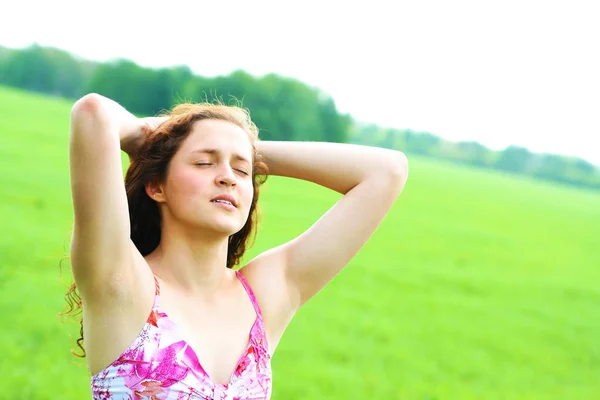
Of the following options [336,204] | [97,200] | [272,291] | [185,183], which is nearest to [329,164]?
[336,204]

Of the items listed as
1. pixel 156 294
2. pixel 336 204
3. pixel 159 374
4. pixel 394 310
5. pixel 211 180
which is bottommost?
pixel 394 310

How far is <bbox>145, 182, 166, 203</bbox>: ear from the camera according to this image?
6.63 feet

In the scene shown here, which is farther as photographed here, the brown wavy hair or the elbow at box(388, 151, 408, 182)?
the elbow at box(388, 151, 408, 182)

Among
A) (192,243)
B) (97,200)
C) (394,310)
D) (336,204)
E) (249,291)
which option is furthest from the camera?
(394,310)

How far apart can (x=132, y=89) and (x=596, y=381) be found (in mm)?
43533

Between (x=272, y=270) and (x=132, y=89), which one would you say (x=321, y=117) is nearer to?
(x=132, y=89)

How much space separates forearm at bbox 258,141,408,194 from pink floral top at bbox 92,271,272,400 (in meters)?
0.61

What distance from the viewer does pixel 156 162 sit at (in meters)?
2.01

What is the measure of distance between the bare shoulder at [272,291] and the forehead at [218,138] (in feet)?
1.04

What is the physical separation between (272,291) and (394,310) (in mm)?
10342

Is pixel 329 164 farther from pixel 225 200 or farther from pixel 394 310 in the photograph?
pixel 394 310

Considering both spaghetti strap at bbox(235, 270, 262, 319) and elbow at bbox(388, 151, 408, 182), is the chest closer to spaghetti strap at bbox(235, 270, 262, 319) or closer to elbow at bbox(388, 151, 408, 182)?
spaghetti strap at bbox(235, 270, 262, 319)

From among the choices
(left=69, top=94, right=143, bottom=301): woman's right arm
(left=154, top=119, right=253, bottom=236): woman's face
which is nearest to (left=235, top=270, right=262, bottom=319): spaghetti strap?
(left=154, top=119, right=253, bottom=236): woman's face

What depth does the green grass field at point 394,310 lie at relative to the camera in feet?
25.9
